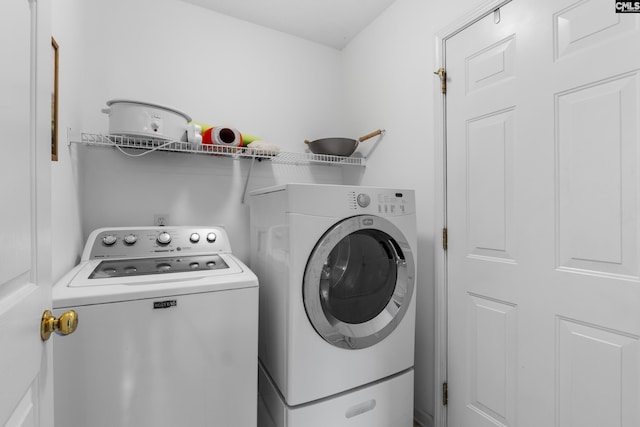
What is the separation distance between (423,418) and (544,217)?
130 centimetres

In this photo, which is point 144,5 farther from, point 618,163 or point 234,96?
point 618,163

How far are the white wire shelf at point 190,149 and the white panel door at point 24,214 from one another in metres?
0.89

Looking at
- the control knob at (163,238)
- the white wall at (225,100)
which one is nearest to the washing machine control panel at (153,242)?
the control knob at (163,238)

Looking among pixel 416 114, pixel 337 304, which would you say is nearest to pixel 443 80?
pixel 416 114

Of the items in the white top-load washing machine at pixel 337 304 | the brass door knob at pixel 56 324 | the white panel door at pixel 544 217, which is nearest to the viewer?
the brass door knob at pixel 56 324

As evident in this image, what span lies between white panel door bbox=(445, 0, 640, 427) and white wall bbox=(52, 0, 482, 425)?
0.20 metres

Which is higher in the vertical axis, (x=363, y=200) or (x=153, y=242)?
(x=363, y=200)

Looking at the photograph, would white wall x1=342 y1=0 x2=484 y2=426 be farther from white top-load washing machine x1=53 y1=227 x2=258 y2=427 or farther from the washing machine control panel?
the washing machine control panel

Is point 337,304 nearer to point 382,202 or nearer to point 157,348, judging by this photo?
point 382,202

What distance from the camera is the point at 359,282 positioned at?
1.46 metres

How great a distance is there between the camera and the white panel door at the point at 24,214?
484 mm

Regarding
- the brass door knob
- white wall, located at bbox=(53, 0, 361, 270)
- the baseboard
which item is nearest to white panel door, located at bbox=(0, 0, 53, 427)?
the brass door knob

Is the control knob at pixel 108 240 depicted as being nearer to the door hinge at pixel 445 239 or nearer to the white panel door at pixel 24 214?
the white panel door at pixel 24 214

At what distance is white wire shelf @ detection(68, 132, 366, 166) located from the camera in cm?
151
